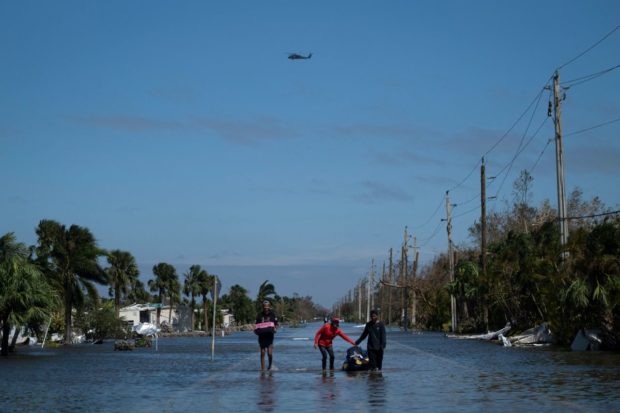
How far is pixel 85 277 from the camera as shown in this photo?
56.7m

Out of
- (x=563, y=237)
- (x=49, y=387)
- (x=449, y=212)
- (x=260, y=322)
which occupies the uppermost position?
(x=449, y=212)

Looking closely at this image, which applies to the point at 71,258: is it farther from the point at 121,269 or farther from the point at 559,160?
the point at 121,269

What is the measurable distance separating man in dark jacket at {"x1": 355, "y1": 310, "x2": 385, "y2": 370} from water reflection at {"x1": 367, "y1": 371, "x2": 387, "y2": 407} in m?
0.40

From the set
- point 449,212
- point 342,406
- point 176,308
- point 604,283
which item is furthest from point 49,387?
point 176,308

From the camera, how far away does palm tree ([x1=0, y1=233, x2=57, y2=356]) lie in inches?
1270

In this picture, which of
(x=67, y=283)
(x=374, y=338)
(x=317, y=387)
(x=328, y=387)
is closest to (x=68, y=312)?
(x=67, y=283)

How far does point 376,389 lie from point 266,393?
2.20 meters

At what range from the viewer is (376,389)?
18312 mm

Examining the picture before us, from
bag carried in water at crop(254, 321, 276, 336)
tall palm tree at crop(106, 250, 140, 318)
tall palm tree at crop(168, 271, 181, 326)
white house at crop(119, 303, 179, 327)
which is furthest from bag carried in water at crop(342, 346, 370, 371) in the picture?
tall palm tree at crop(168, 271, 181, 326)

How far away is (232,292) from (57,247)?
4225 inches

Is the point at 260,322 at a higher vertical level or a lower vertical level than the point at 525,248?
lower

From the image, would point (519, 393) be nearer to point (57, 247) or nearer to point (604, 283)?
point (604, 283)

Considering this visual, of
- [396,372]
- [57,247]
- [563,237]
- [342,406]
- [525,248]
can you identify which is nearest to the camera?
[342,406]

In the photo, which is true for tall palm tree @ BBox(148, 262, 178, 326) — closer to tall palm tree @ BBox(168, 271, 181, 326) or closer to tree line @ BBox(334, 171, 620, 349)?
tall palm tree @ BBox(168, 271, 181, 326)
